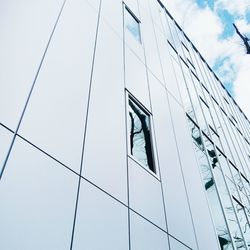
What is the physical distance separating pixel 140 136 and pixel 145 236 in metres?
2.07

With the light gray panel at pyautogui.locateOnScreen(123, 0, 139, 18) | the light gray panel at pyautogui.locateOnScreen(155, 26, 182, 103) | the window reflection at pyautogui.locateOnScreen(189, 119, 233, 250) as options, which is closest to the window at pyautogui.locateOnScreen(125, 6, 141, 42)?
the light gray panel at pyautogui.locateOnScreen(123, 0, 139, 18)

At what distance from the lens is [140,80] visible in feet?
22.1

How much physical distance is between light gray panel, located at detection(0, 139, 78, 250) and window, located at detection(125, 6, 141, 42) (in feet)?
19.1

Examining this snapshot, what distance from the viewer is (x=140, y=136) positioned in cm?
572

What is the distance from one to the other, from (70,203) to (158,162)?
2.73 meters

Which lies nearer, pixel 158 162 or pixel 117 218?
pixel 117 218

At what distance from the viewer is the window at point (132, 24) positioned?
8130 mm

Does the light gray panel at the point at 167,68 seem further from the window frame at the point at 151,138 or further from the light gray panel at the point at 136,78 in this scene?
the window frame at the point at 151,138

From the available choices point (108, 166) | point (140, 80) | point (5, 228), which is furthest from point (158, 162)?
point (5, 228)

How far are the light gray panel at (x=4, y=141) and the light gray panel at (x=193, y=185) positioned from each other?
14.2 ft

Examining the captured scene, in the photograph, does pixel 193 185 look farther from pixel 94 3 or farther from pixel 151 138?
pixel 94 3

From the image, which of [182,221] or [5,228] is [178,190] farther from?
[5,228]

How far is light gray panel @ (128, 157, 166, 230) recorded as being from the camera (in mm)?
4500

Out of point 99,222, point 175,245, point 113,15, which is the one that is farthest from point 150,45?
point 99,222
